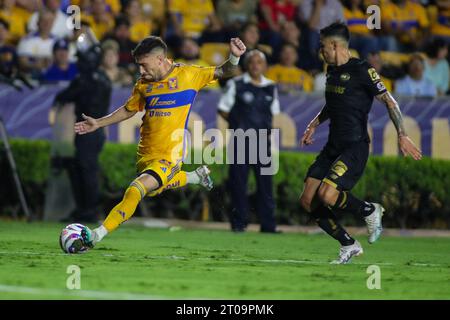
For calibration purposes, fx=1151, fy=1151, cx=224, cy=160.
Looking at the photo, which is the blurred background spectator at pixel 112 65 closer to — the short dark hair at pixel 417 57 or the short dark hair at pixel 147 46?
the short dark hair at pixel 417 57

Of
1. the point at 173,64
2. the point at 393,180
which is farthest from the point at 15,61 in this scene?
the point at 173,64

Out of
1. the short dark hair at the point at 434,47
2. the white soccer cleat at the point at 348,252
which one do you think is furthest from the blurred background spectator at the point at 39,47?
the white soccer cleat at the point at 348,252

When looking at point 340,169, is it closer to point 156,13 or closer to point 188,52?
point 188,52

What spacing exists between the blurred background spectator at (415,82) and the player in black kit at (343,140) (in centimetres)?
1020

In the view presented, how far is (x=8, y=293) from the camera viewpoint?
8.83 m

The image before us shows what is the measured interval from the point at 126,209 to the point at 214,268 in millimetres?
1205

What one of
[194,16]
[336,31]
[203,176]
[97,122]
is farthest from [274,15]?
[97,122]

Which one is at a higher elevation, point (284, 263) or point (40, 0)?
point (40, 0)

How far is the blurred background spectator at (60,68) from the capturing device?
2019 cm

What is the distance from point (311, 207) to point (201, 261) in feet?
4.30

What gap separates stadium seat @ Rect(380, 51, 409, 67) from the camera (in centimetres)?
2350

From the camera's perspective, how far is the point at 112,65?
19625 millimetres
